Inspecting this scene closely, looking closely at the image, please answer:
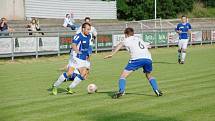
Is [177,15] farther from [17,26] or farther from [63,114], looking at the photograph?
[63,114]

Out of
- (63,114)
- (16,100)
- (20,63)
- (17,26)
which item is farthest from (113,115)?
(17,26)

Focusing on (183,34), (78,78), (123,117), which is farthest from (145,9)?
(123,117)

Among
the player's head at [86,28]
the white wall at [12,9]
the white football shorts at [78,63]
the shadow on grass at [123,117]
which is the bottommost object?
the shadow on grass at [123,117]

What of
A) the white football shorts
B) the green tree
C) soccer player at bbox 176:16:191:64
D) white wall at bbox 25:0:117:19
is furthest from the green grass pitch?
the green tree

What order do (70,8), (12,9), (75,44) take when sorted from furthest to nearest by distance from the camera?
(70,8), (12,9), (75,44)

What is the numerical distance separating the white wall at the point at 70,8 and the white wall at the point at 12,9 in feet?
1.98

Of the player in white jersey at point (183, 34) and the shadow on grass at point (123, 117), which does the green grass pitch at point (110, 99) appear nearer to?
the shadow on grass at point (123, 117)

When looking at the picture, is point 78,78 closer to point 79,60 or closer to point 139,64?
point 79,60

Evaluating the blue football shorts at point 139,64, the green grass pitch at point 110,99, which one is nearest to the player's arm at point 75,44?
the green grass pitch at point 110,99

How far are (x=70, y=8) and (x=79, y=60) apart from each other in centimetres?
3609

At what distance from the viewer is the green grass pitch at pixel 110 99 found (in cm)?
1082

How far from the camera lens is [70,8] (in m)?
50.4

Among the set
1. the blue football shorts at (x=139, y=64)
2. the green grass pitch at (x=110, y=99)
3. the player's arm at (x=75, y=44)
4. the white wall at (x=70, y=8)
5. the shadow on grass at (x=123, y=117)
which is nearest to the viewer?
the shadow on grass at (x=123, y=117)

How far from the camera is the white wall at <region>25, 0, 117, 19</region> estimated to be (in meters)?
46.1
